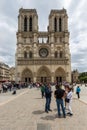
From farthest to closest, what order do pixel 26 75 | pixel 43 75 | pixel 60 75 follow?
pixel 43 75 < pixel 60 75 < pixel 26 75

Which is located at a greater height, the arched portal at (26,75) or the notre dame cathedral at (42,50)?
the notre dame cathedral at (42,50)

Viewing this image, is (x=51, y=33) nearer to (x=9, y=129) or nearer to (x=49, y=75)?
(x=49, y=75)

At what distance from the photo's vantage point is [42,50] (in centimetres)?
8500

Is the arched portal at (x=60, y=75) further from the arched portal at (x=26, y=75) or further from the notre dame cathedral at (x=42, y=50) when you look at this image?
the arched portal at (x=26, y=75)

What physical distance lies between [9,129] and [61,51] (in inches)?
3001

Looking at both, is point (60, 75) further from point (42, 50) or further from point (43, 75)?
point (42, 50)

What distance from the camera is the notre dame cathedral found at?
8262 cm

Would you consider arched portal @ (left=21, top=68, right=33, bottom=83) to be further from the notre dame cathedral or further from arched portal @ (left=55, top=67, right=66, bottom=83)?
arched portal @ (left=55, top=67, right=66, bottom=83)

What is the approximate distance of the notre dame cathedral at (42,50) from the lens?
8262cm

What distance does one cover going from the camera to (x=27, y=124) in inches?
393

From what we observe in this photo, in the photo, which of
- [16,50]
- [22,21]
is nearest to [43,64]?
[16,50]

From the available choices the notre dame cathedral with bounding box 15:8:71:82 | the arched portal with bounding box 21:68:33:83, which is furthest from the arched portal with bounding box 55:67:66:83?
the arched portal with bounding box 21:68:33:83

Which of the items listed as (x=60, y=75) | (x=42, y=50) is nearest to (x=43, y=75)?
(x=60, y=75)

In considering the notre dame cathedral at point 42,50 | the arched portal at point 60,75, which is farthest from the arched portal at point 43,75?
the arched portal at point 60,75
